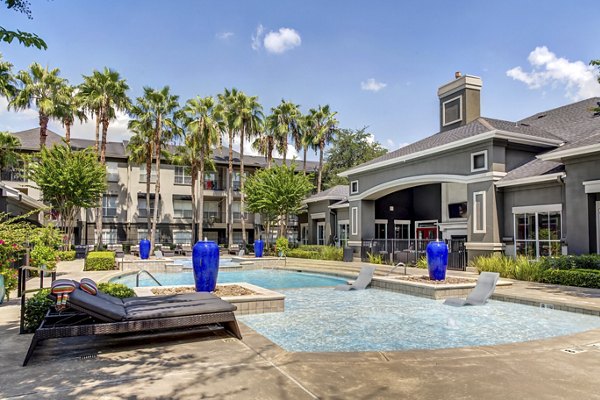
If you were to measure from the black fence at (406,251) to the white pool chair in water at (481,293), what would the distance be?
281 inches

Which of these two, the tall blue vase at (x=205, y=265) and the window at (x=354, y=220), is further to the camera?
the window at (x=354, y=220)

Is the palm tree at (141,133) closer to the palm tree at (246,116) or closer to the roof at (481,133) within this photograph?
the palm tree at (246,116)

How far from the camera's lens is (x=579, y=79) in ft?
62.2

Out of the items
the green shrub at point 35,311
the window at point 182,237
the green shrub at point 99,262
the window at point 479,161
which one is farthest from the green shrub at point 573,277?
the window at point 182,237

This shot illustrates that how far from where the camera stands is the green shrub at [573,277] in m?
12.4

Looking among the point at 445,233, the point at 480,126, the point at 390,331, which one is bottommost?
the point at 390,331

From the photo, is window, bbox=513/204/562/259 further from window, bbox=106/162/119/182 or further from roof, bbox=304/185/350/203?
window, bbox=106/162/119/182

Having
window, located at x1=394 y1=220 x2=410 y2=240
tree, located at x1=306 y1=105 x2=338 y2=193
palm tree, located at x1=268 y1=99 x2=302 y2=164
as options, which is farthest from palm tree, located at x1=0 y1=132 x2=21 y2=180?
window, located at x1=394 y1=220 x2=410 y2=240

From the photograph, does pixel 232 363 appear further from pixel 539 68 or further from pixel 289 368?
pixel 539 68

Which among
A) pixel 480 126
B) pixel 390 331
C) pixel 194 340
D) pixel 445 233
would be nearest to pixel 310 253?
pixel 445 233

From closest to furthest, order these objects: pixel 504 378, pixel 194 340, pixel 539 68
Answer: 1. pixel 504 378
2. pixel 194 340
3. pixel 539 68

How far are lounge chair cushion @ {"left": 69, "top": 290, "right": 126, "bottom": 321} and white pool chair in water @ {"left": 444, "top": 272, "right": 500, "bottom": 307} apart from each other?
8070 millimetres

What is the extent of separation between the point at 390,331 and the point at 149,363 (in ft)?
15.4

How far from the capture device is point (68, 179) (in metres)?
25.8
